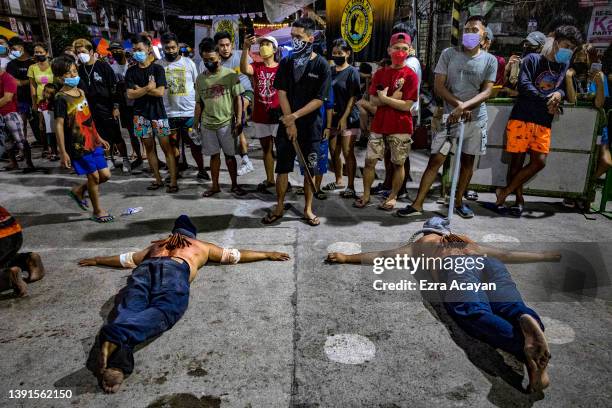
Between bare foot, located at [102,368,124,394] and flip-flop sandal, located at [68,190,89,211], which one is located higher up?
flip-flop sandal, located at [68,190,89,211]

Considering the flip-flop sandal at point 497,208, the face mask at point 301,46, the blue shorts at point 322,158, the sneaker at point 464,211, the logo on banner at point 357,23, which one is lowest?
the flip-flop sandal at point 497,208

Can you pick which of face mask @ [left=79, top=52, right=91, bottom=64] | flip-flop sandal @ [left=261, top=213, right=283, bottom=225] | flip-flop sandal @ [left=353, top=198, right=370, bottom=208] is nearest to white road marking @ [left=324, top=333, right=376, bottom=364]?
flip-flop sandal @ [left=261, top=213, right=283, bottom=225]

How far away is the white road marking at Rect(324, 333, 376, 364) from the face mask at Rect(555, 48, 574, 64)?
389 cm

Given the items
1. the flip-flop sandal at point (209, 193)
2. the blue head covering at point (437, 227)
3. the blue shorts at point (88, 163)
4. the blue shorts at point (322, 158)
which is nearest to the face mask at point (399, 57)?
the blue shorts at point (322, 158)

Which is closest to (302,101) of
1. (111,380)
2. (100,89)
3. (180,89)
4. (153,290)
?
(180,89)

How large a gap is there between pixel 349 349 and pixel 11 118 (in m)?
6.74

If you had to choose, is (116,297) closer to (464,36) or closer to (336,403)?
(336,403)

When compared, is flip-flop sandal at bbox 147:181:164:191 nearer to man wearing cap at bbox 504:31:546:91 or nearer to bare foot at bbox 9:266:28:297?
bare foot at bbox 9:266:28:297

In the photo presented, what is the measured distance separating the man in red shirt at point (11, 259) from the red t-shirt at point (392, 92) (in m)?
3.72

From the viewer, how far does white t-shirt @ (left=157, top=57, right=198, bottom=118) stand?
5.62 metres

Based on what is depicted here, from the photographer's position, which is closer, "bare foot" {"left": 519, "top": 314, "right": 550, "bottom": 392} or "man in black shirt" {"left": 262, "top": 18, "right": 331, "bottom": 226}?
"bare foot" {"left": 519, "top": 314, "right": 550, "bottom": 392}

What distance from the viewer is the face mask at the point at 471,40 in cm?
424

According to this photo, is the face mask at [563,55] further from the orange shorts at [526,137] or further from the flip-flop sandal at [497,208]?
the flip-flop sandal at [497,208]

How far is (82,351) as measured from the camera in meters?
2.44
